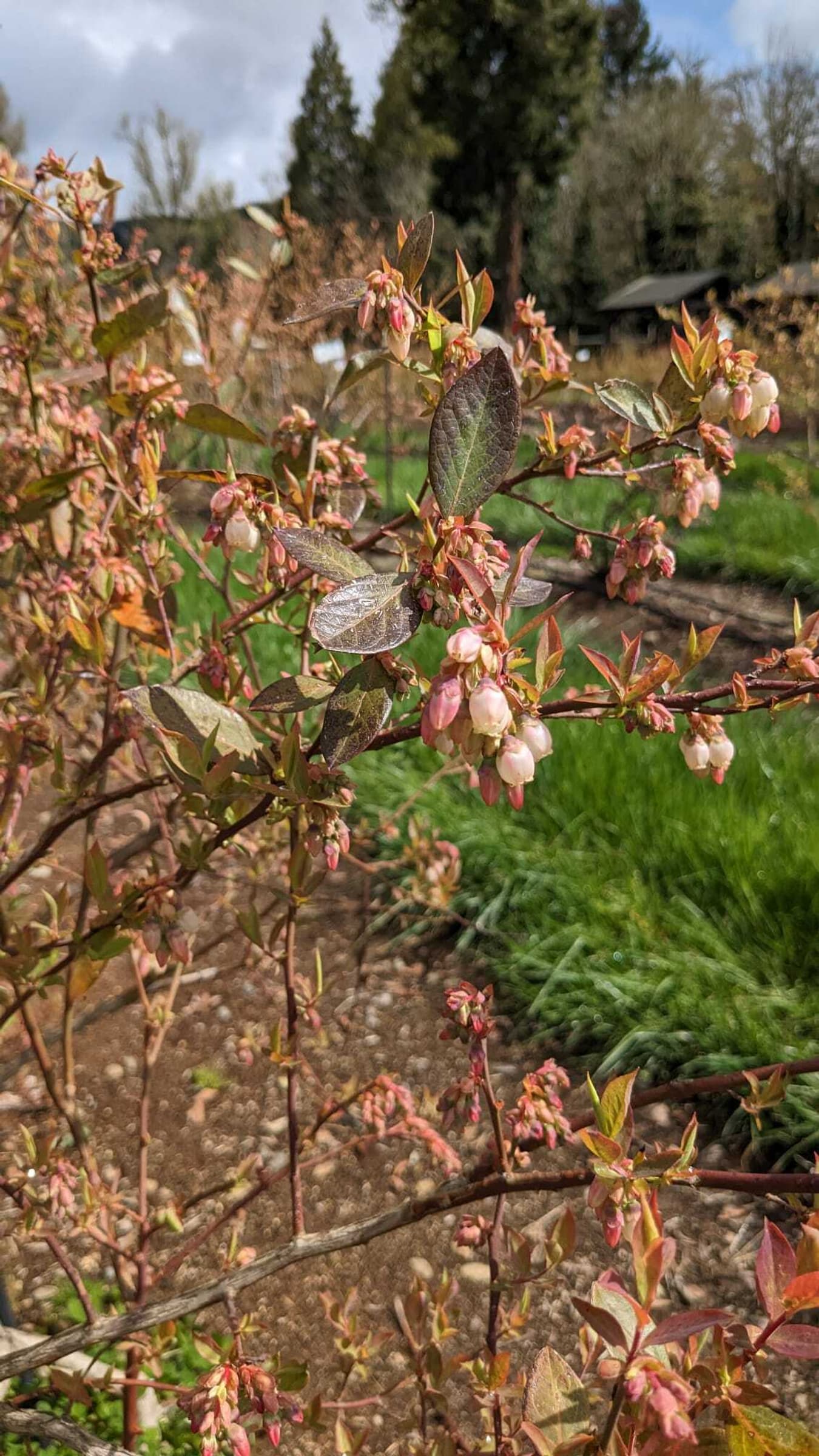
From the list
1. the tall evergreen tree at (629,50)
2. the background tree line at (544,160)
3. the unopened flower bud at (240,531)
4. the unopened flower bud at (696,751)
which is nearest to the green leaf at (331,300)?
the unopened flower bud at (240,531)

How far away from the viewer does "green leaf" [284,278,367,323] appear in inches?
21.2

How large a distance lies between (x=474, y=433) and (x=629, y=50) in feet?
114

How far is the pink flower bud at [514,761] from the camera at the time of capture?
0.39m

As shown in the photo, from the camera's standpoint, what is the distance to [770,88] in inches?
846

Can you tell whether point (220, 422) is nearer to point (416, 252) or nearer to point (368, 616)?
point (416, 252)

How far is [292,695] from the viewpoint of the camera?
55 centimetres

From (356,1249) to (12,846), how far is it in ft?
2.49

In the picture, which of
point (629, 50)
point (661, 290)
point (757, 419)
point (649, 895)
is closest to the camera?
→ point (757, 419)

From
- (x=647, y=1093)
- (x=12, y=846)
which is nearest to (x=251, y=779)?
(x=647, y=1093)

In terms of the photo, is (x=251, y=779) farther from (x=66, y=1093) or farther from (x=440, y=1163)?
(x=440, y=1163)

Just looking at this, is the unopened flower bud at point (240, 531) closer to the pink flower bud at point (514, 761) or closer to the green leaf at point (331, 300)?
the green leaf at point (331, 300)

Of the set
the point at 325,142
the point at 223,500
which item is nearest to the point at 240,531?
the point at 223,500

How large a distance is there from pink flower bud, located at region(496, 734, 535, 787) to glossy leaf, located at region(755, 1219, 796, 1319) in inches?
9.1

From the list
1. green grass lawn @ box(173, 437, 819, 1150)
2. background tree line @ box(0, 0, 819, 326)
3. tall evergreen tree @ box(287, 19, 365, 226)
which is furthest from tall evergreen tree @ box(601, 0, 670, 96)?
green grass lawn @ box(173, 437, 819, 1150)
